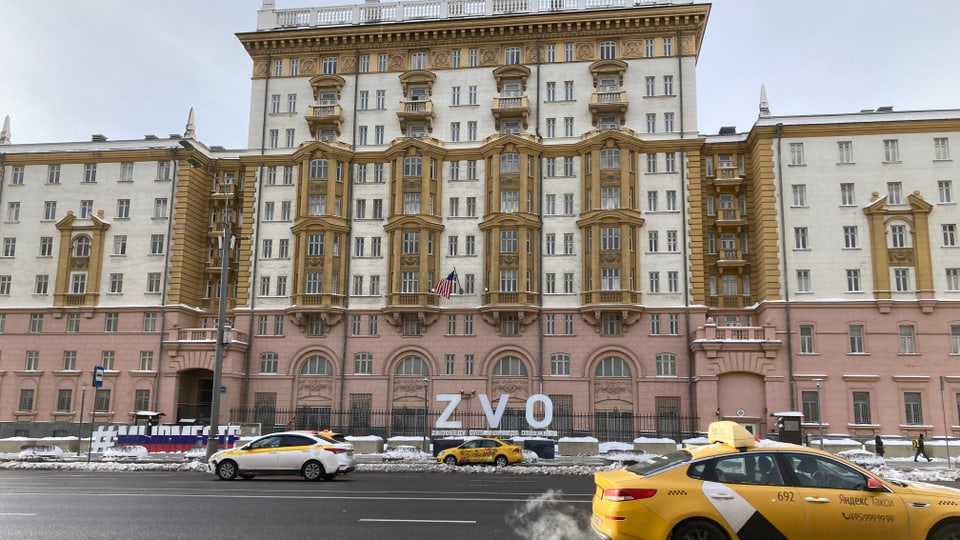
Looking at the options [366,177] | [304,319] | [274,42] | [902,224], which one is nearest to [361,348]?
[304,319]

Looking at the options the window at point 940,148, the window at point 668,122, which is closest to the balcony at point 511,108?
the window at point 668,122

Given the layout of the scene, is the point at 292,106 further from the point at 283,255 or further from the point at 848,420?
the point at 848,420

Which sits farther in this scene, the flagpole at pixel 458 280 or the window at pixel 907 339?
the flagpole at pixel 458 280

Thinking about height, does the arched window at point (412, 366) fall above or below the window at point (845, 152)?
below

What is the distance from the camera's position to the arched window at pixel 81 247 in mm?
54656

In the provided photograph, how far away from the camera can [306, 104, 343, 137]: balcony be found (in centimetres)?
5456

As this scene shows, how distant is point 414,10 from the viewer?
2229 inches

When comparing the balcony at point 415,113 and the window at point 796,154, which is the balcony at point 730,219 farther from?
the balcony at point 415,113

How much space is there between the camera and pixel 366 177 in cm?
5447

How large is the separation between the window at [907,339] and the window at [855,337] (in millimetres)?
2321

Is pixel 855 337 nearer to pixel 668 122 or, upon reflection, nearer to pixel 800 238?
pixel 800 238

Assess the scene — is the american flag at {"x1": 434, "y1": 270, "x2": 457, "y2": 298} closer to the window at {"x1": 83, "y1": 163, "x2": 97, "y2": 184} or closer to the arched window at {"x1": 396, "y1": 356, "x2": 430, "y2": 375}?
the arched window at {"x1": 396, "y1": 356, "x2": 430, "y2": 375}

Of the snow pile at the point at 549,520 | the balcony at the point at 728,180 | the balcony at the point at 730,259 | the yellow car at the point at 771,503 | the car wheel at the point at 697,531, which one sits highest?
the balcony at the point at 728,180

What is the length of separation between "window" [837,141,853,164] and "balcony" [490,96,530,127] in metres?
21.6
